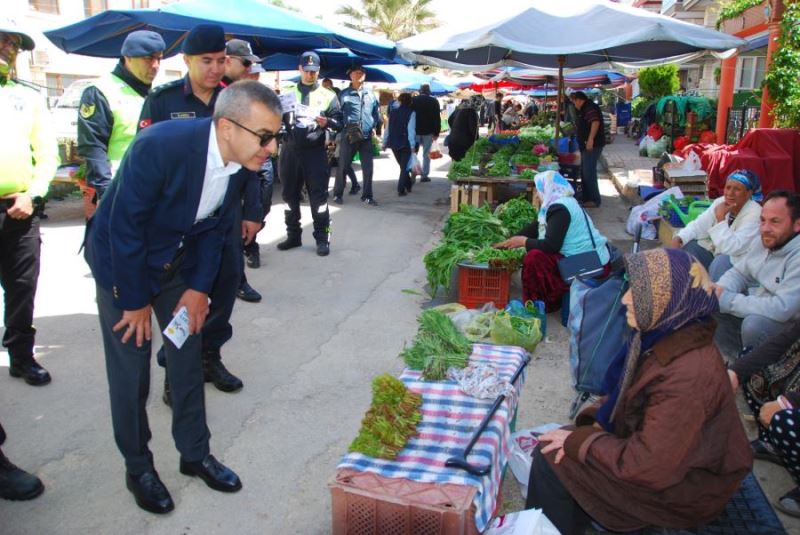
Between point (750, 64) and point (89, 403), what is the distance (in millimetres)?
26675

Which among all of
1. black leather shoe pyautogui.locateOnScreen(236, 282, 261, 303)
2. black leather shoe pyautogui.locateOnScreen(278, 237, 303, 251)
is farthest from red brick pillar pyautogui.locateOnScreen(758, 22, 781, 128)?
black leather shoe pyautogui.locateOnScreen(236, 282, 261, 303)

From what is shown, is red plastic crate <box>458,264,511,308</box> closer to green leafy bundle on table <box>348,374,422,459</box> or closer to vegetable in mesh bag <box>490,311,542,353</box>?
vegetable in mesh bag <box>490,311,542,353</box>

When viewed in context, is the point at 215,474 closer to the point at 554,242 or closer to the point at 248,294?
the point at 248,294

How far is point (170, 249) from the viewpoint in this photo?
8.81 ft

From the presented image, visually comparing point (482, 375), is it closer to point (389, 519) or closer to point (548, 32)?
point (389, 519)

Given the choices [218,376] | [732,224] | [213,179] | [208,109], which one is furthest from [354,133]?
[213,179]

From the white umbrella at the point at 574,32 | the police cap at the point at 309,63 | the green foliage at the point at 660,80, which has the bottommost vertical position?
the police cap at the point at 309,63

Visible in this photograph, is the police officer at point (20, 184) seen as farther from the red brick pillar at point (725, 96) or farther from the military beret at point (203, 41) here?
the red brick pillar at point (725, 96)

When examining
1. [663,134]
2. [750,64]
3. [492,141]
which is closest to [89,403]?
[492,141]

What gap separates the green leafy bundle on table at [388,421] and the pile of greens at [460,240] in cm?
263

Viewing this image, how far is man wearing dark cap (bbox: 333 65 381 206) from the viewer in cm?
977

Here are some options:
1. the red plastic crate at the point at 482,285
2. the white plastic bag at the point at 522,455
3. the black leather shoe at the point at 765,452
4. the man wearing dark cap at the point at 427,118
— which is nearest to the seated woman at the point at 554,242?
the red plastic crate at the point at 482,285

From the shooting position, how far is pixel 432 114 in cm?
1260

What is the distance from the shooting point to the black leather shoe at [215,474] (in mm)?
3094
